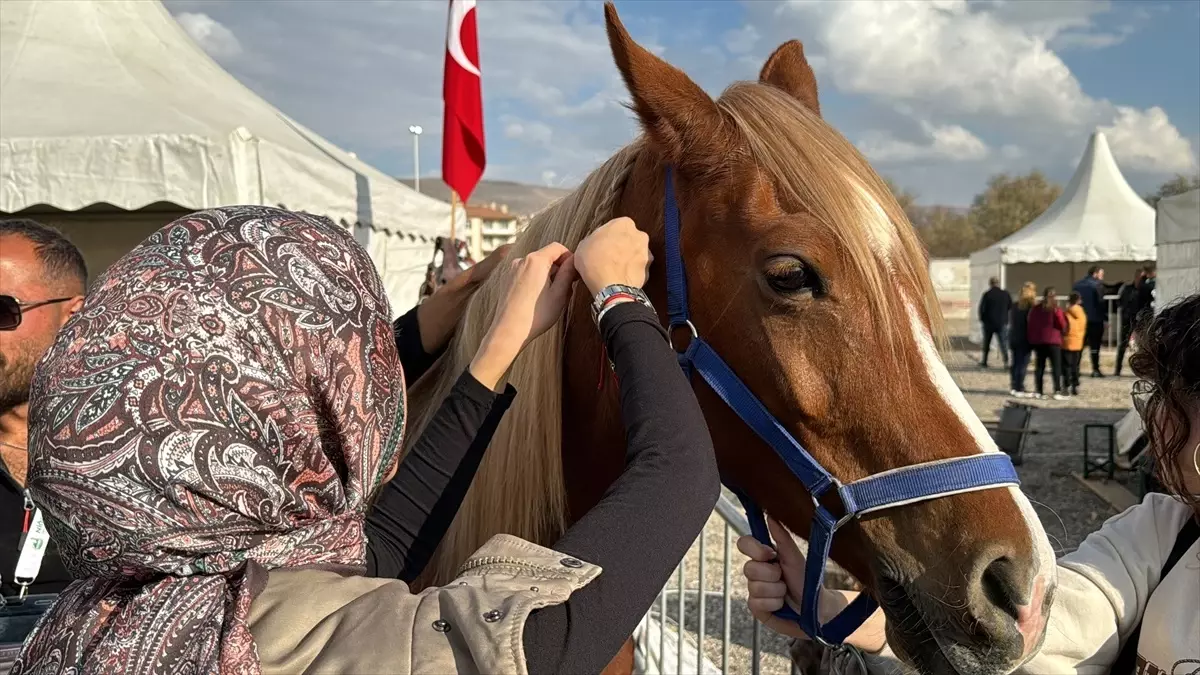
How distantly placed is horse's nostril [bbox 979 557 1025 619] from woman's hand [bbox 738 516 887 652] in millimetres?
407

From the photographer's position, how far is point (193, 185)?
4.23 m

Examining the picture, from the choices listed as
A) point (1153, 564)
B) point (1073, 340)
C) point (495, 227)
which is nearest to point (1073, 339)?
point (1073, 340)

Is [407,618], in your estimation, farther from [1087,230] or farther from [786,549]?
[1087,230]

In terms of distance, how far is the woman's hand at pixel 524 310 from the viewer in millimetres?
1273

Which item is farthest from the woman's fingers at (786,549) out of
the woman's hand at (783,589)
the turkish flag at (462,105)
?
the turkish flag at (462,105)

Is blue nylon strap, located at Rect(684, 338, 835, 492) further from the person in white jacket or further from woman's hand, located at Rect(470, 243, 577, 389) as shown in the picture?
the person in white jacket

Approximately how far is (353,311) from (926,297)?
1.03 m

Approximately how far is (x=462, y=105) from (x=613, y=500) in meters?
5.74

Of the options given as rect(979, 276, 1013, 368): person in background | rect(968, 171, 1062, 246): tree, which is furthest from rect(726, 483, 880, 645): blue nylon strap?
rect(968, 171, 1062, 246): tree

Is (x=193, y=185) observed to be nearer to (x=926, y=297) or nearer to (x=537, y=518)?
(x=537, y=518)

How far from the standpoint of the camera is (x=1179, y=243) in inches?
337

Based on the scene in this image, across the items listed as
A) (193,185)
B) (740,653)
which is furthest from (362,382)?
(740,653)

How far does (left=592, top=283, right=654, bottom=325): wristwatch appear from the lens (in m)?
1.24

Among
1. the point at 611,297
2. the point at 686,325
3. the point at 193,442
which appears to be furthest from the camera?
the point at 686,325
